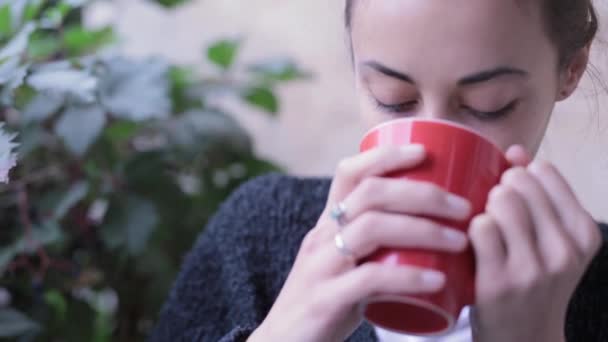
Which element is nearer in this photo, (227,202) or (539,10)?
(539,10)

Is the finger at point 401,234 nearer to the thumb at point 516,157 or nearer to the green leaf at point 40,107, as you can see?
the thumb at point 516,157

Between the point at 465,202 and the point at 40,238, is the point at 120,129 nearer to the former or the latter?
the point at 40,238

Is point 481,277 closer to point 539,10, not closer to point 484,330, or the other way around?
point 484,330

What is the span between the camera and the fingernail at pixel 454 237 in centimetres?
51

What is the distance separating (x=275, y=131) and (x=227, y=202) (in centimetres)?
92

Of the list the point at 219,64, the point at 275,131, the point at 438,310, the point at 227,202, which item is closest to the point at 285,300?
the point at 438,310

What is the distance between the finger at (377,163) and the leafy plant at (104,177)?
417mm

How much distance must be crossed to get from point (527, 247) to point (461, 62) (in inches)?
7.0

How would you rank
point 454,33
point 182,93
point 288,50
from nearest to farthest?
point 454,33, point 182,93, point 288,50

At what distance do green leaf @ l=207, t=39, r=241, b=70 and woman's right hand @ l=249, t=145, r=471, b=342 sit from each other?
2.37 ft

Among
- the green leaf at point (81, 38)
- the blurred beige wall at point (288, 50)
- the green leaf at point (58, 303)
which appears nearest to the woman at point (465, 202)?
the green leaf at point (58, 303)

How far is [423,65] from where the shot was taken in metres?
0.62

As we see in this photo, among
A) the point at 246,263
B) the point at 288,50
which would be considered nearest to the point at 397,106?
the point at 246,263

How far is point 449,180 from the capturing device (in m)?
0.52
